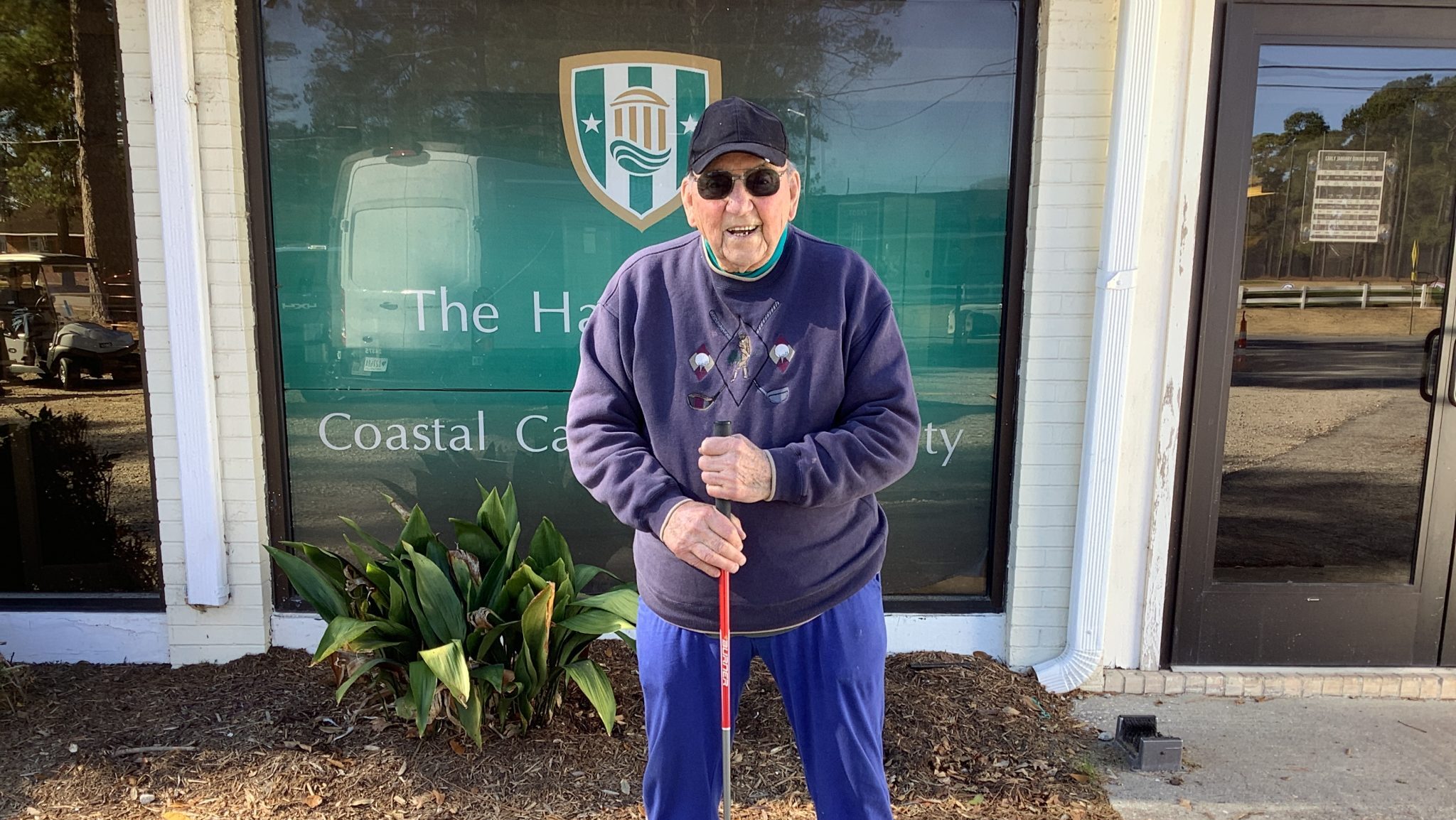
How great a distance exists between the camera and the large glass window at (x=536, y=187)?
148 inches

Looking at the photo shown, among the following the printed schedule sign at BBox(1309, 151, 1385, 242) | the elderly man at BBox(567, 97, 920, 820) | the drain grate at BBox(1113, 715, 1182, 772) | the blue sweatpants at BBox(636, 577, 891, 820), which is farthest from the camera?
the printed schedule sign at BBox(1309, 151, 1385, 242)

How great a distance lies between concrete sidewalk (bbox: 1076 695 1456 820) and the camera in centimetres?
310

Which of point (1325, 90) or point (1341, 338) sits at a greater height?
point (1325, 90)

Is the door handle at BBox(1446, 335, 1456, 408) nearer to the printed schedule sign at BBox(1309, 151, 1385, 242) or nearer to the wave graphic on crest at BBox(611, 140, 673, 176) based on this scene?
the printed schedule sign at BBox(1309, 151, 1385, 242)

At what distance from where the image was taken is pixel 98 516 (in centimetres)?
428

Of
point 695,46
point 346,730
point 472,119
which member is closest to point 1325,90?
point 695,46

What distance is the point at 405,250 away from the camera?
152 inches

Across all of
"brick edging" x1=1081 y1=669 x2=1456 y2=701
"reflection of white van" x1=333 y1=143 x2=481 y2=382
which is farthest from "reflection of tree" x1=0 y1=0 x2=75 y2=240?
"brick edging" x1=1081 y1=669 x2=1456 y2=701

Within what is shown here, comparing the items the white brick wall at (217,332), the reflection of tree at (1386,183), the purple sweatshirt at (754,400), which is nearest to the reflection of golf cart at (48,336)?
the white brick wall at (217,332)

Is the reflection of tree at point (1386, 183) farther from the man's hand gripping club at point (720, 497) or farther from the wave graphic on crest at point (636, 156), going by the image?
the man's hand gripping club at point (720, 497)

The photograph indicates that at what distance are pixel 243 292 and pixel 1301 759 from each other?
4402mm

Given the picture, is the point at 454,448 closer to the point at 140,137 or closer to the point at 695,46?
the point at 140,137

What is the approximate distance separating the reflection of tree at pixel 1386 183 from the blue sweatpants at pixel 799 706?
262cm

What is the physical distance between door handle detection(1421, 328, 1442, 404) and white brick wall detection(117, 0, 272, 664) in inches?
188
